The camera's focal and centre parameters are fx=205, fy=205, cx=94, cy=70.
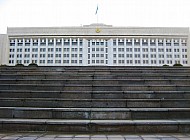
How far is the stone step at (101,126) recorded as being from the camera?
5020mm

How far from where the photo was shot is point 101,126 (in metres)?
5.07

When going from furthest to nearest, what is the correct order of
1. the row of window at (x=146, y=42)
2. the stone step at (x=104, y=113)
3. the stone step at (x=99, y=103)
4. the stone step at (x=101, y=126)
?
the row of window at (x=146, y=42)
the stone step at (x=99, y=103)
the stone step at (x=104, y=113)
the stone step at (x=101, y=126)

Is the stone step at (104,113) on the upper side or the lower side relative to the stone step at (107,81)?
lower

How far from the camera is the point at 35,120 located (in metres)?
5.32

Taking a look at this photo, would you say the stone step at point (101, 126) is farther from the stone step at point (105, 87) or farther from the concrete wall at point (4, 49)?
the concrete wall at point (4, 49)

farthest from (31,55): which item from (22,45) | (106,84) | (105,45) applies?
(106,84)

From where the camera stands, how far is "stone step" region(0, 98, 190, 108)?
6.18 metres

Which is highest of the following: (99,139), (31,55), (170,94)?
(31,55)

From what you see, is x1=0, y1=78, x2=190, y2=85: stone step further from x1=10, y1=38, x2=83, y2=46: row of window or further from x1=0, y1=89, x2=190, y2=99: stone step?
x1=10, y1=38, x2=83, y2=46: row of window

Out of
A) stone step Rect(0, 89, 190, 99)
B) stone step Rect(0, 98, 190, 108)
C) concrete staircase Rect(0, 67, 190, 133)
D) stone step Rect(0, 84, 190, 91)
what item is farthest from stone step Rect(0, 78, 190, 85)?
stone step Rect(0, 98, 190, 108)

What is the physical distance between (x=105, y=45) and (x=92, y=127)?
6709cm

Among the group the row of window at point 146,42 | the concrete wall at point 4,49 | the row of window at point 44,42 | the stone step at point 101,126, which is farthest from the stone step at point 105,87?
the concrete wall at point 4,49

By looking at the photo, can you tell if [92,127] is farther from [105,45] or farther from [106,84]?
[105,45]

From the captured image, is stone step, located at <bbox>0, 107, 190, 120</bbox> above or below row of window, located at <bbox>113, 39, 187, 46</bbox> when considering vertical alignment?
below
